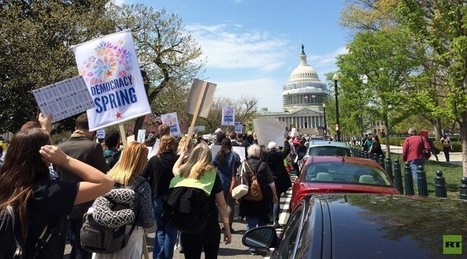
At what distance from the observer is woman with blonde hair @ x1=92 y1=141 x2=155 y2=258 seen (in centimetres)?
446

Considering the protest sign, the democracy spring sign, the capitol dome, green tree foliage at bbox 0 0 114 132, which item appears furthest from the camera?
the capitol dome

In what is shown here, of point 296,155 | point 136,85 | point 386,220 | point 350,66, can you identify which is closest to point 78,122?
point 136,85

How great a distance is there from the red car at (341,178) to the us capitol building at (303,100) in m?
136

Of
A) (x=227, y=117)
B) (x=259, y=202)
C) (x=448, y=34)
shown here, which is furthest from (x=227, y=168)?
(x=227, y=117)

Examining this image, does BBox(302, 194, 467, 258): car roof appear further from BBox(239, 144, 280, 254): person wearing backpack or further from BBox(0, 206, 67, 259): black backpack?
BBox(239, 144, 280, 254): person wearing backpack

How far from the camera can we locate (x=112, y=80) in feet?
21.8

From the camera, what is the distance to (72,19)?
2591 centimetres

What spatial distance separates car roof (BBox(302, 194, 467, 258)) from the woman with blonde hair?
5.97 feet

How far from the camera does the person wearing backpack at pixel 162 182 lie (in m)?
6.19

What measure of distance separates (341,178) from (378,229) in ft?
17.9

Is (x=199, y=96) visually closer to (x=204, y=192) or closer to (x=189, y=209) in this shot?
(x=204, y=192)

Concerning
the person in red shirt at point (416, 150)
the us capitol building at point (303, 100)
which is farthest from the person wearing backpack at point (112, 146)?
the us capitol building at point (303, 100)

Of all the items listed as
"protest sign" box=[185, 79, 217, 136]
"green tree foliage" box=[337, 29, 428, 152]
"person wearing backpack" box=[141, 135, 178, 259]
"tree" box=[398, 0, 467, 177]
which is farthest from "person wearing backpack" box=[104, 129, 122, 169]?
"green tree foliage" box=[337, 29, 428, 152]

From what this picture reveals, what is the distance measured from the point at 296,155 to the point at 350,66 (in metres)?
13.3
